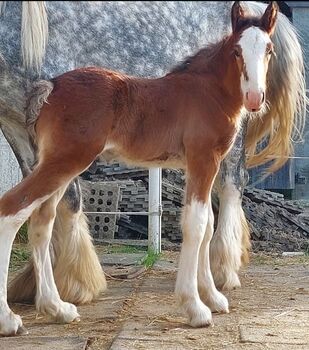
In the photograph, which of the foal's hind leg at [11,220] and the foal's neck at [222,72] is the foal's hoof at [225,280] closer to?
the foal's neck at [222,72]

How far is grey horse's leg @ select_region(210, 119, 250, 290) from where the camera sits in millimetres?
4111

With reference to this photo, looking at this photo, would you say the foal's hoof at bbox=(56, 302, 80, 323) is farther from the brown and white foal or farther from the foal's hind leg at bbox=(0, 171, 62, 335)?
the foal's hind leg at bbox=(0, 171, 62, 335)

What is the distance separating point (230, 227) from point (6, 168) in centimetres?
286

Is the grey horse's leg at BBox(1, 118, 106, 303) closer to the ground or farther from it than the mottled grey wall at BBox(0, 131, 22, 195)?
closer to the ground

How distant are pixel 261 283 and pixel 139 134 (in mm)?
1674

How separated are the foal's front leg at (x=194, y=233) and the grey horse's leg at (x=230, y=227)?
1.00 metres

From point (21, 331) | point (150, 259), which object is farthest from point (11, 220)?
point (150, 259)

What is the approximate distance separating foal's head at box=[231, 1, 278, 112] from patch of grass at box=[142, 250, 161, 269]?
241 cm

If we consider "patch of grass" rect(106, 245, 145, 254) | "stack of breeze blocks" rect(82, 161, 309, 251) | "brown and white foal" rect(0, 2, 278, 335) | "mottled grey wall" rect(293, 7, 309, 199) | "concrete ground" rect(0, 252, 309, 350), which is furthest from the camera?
"mottled grey wall" rect(293, 7, 309, 199)

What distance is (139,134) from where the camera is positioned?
10.2 ft

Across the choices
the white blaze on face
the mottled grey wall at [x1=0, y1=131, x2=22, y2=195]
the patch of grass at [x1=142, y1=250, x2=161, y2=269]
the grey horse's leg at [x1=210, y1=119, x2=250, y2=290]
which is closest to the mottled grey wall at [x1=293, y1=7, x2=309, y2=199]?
the patch of grass at [x1=142, y1=250, x2=161, y2=269]

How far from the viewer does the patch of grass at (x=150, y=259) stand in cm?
518

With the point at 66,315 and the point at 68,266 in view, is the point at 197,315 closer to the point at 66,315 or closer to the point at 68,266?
the point at 66,315

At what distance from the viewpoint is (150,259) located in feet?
17.5
